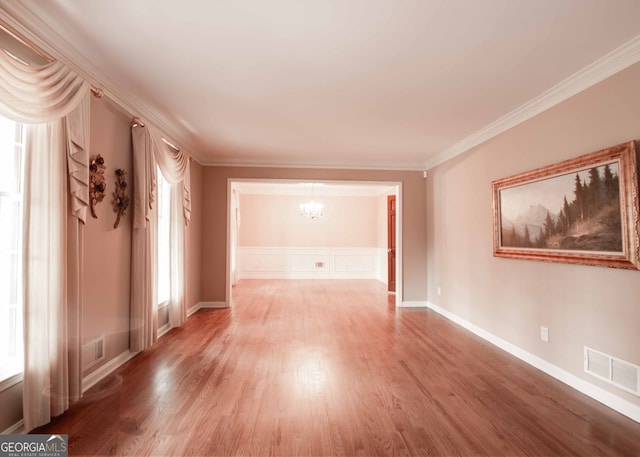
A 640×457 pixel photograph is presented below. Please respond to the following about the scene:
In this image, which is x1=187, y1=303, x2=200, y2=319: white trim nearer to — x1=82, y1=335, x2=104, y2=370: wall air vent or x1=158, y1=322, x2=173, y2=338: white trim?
x1=158, y1=322, x2=173, y2=338: white trim

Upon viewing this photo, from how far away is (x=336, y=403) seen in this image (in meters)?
2.41

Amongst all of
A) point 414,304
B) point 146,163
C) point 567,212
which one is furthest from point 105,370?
point 414,304

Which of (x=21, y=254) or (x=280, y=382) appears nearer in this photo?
(x=21, y=254)

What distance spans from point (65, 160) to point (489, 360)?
432 cm

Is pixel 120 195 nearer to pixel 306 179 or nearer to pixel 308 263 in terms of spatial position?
pixel 306 179

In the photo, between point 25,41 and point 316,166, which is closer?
point 25,41

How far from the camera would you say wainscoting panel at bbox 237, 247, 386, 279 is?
9.20m

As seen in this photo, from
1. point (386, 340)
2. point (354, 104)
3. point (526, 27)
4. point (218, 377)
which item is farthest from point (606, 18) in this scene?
point (218, 377)

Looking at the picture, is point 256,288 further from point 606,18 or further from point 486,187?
point 606,18

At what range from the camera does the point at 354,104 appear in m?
3.24

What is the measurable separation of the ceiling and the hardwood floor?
8.80 feet

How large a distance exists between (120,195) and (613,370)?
15.2ft

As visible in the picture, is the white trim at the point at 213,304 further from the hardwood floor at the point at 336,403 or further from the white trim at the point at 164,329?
the hardwood floor at the point at 336,403

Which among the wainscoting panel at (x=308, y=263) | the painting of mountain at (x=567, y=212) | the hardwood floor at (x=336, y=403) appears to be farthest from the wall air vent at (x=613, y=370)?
the wainscoting panel at (x=308, y=263)
